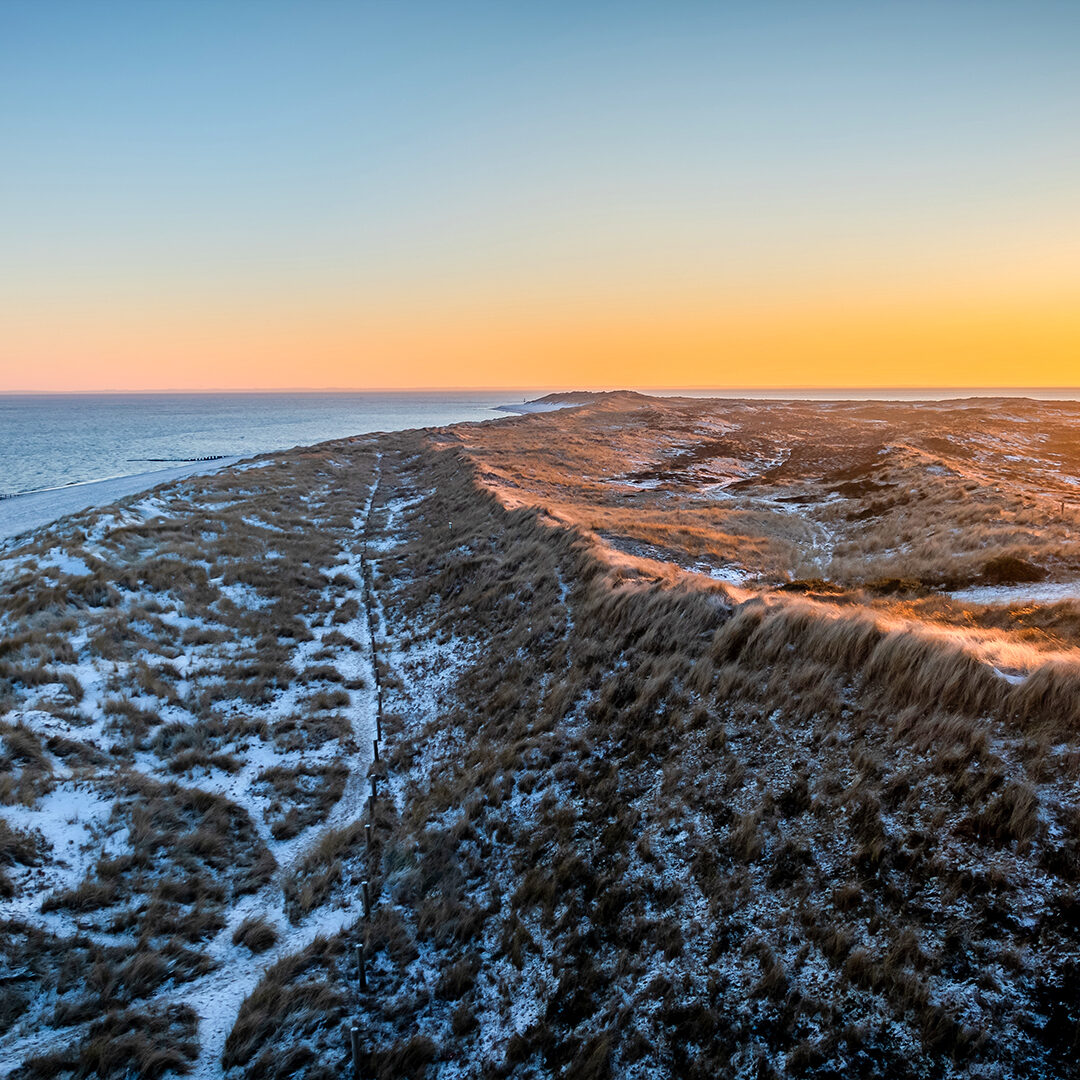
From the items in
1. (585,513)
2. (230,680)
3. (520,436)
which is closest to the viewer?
(230,680)

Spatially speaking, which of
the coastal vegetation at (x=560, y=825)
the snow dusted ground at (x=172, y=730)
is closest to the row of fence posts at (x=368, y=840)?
the coastal vegetation at (x=560, y=825)

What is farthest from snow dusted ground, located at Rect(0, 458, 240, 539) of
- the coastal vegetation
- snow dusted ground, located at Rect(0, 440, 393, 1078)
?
the coastal vegetation

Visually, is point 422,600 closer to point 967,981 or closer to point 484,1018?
point 484,1018

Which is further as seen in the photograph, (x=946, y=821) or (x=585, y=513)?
(x=585, y=513)

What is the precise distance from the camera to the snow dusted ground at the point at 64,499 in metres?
38.1

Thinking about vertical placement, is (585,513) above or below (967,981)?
above

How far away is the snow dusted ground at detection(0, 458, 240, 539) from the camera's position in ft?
125

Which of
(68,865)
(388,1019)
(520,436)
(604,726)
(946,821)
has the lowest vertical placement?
(388,1019)

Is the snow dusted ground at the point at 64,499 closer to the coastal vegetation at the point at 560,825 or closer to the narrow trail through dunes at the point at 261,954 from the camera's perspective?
the coastal vegetation at the point at 560,825

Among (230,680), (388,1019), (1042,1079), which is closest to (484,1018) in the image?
(388,1019)

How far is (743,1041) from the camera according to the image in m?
5.57

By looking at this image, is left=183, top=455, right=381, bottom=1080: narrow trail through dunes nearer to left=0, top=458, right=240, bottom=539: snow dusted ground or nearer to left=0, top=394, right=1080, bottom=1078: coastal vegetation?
left=0, top=394, right=1080, bottom=1078: coastal vegetation

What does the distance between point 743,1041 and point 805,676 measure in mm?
5125

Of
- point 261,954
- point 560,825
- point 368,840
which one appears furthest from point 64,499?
point 560,825
